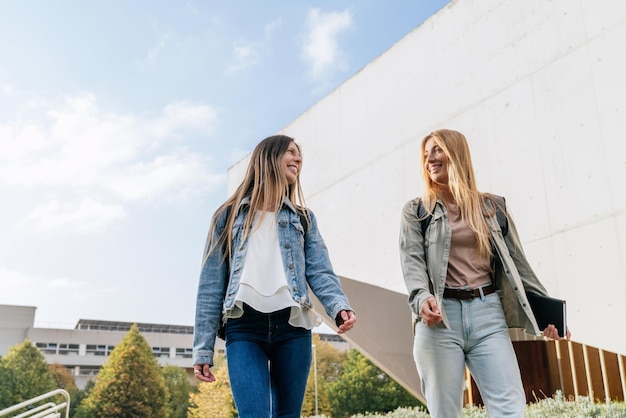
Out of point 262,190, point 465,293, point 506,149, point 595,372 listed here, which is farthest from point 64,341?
point 465,293

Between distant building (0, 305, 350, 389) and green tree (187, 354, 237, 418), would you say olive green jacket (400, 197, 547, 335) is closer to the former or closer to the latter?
green tree (187, 354, 237, 418)

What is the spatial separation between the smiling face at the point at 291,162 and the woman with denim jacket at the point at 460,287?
23.4 inches

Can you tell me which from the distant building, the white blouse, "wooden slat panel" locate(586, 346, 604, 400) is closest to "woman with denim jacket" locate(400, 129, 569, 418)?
the white blouse

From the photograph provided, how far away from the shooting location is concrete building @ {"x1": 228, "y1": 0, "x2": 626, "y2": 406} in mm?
5797

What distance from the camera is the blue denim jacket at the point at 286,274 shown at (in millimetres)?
2576

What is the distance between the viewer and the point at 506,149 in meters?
6.94

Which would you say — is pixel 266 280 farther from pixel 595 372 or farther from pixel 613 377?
pixel 595 372

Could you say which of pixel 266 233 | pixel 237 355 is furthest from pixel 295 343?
pixel 266 233

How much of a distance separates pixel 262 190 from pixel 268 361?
2.54 ft

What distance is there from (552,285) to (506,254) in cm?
353

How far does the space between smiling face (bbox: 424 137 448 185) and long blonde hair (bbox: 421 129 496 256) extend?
0.02 m

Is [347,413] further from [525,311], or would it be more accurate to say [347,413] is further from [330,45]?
[525,311]

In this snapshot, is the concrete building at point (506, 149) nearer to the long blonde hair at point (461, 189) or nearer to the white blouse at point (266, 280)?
the long blonde hair at point (461, 189)

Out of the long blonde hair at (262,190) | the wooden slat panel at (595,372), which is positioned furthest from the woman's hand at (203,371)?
the wooden slat panel at (595,372)
